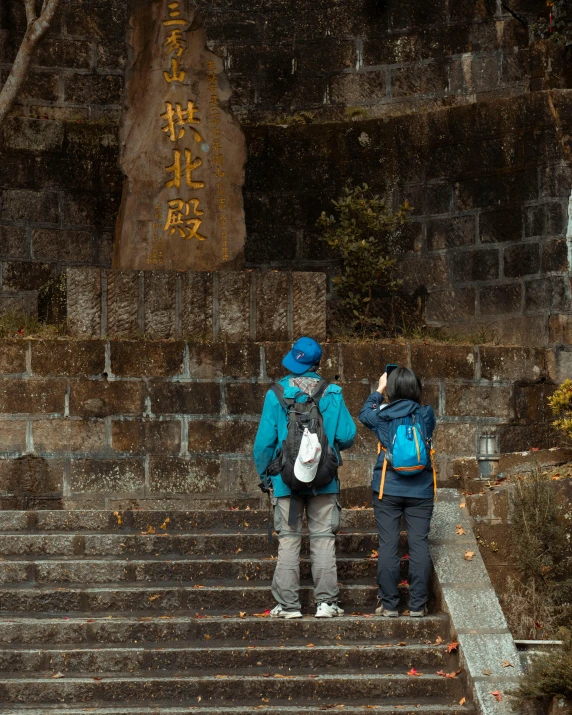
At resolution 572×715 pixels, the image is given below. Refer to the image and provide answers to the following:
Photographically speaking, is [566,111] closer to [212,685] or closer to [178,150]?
[178,150]

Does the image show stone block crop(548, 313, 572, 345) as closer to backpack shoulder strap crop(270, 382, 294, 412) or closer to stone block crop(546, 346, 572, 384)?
stone block crop(546, 346, 572, 384)

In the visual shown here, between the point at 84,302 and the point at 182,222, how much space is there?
1234 mm

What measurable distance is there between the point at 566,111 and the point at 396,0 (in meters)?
2.88

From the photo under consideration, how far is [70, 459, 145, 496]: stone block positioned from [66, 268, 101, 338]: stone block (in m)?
1.14

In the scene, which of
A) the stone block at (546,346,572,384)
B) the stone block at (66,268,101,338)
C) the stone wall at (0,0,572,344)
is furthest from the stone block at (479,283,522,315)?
the stone block at (66,268,101,338)

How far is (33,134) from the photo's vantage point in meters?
14.1

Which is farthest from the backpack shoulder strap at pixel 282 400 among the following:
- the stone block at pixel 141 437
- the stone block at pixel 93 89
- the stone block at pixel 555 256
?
the stone block at pixel 93 89

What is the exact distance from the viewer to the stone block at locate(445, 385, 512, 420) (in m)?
11.4

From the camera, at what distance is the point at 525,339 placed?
12.7 meters

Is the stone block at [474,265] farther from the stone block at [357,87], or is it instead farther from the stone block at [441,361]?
the stone block at [357,87]

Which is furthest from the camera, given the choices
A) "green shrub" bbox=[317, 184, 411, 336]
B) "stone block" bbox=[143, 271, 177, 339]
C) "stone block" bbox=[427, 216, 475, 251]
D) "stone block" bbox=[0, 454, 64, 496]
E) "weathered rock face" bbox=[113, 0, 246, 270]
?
"stone block" bbox=[427, 216, 475, 251]

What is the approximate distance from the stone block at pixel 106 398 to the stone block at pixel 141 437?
0.11m

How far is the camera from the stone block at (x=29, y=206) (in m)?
14.0

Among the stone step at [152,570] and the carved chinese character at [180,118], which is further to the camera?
the carved chinese character at [180,118]
